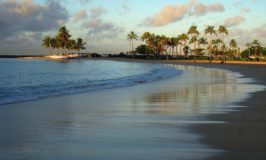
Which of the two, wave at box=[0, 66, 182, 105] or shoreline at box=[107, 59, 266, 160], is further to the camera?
wave at box=[0, 66, 182, 105]

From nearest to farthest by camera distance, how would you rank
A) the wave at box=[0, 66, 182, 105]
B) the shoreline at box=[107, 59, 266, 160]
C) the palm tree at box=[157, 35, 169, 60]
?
1. the shoreline at box=[107, 59, 266, 160]
2. the wave at box=[0, 66, 182, 105]
3. the palm tree at box=[157, 35, 169, 60]

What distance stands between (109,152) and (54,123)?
3.42 m

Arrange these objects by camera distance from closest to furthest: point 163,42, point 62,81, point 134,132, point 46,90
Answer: point 134,132 < point 46,90 < point 62,81 < point 163,42

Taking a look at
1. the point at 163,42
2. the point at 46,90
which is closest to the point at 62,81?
the point at 46,90

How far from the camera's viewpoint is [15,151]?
20.7 ft

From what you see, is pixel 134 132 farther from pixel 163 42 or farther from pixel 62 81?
pixel 163 42

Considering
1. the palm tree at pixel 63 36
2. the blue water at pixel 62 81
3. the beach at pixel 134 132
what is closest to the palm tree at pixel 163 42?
the palm tree at pixel 63 36

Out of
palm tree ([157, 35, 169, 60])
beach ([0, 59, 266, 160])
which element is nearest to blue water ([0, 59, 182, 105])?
beach ([0, 59, 266, 160])

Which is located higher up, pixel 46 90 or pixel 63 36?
pixel 63 36

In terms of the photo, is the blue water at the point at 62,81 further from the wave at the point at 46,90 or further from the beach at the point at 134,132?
the beach at the point at 134,132

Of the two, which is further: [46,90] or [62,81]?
[62,81]

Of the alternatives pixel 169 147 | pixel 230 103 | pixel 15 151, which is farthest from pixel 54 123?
pixel 230 103

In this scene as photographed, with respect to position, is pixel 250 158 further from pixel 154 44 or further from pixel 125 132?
pixel 154 44

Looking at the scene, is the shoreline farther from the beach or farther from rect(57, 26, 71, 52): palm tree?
rect(57, 26, 71, 52): palm tree
